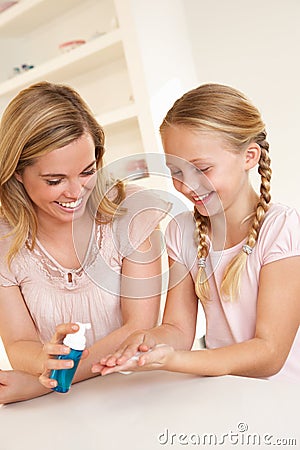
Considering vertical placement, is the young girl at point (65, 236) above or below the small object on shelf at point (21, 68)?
below

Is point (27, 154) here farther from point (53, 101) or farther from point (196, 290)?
point (196, 290)

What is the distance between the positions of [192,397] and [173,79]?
2.45 m

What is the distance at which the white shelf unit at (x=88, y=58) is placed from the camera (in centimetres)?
330

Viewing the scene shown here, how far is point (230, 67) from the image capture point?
3.15m

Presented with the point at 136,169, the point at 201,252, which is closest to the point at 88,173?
the point at 136,169

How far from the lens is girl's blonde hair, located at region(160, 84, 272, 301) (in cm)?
123

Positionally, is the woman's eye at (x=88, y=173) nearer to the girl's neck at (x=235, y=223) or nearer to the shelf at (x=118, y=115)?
the girl's neck at (x=235, y=223)

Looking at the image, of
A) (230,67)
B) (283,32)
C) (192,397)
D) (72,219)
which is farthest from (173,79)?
(192,397)

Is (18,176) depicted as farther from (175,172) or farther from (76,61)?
(76,61)

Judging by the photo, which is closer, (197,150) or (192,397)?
(192,397)

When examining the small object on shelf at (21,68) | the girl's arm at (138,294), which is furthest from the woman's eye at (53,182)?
the small object on shelf at (21,68)

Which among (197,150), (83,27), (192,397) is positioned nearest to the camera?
(192,397)

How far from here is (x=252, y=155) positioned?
129 centimetres

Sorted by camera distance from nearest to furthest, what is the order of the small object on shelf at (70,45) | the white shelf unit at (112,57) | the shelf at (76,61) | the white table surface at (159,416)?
1. the white table surface at (159,416)
2. the white shelf unit at (112,57)
3. the shelf at (76,61)
4. the small object on shelf at (70,45)
